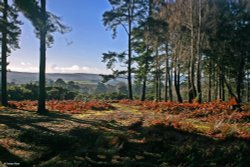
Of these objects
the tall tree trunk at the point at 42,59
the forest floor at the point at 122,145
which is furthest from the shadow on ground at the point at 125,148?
the tall tree trunk at the point at 42,59

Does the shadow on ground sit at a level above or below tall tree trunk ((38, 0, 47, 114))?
below

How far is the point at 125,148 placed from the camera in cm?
783

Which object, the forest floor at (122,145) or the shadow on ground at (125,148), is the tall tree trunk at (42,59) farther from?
the shadow on ground at (125,148)

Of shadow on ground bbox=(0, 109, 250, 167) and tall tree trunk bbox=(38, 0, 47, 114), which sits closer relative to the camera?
shadow on ground bbox=(0, 109, 250, 167)

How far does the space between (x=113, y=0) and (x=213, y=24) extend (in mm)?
9165

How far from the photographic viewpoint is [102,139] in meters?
8.34

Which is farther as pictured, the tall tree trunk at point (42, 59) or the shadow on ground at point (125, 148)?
the tall tree trunk at point (42, 59)

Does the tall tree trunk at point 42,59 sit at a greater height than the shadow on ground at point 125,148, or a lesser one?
greater

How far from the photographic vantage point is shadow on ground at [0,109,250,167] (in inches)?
266

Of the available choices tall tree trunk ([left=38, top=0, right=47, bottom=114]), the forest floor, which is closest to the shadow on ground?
the forest floor

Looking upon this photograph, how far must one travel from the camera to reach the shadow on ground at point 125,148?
6766 millimetres

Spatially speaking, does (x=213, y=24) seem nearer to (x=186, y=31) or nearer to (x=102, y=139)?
(x=186, y=31)

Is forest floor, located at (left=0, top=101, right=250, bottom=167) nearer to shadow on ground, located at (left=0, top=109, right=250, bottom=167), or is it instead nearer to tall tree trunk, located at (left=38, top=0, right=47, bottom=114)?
shadow on ground, located at (left=0, top=109, right=250, bottom=167)

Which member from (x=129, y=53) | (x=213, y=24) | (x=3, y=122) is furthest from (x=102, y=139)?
(x=129, y=53)
